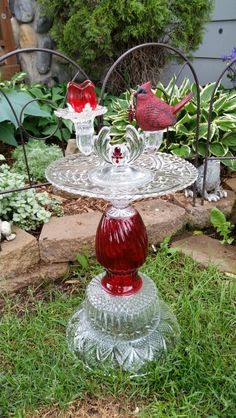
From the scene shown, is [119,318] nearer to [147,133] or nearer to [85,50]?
[147,133]

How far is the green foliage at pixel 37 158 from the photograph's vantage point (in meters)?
2.38

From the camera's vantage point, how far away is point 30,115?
276 cm

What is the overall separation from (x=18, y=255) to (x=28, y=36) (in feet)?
8.07

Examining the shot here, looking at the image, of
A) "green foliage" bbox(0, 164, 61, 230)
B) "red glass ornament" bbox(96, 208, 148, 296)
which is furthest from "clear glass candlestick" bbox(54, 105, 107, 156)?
"green foliage" bbox(0, 164, 61, 230)

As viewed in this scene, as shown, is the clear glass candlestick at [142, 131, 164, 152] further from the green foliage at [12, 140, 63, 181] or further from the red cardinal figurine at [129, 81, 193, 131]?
the green foliage at [12, 140, 63, 181]

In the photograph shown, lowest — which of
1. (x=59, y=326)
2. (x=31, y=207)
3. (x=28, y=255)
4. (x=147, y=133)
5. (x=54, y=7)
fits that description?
(x=59, y=326)

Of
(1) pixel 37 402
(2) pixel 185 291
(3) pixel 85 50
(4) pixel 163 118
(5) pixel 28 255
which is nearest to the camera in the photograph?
(4) pixel 163 118

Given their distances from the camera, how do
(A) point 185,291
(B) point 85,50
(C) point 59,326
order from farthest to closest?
(B) point 85,50 < (A) point 185,291 < (C) point 59,326

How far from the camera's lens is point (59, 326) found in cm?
Result: 159

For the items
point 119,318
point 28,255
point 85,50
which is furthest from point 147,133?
point 85,50

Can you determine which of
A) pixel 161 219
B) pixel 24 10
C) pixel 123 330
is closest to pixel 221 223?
pixel 161 219

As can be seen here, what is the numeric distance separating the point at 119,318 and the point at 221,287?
0.57m

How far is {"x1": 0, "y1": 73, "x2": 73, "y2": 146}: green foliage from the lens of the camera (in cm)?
255

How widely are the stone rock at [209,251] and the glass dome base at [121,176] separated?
34.2 inches
